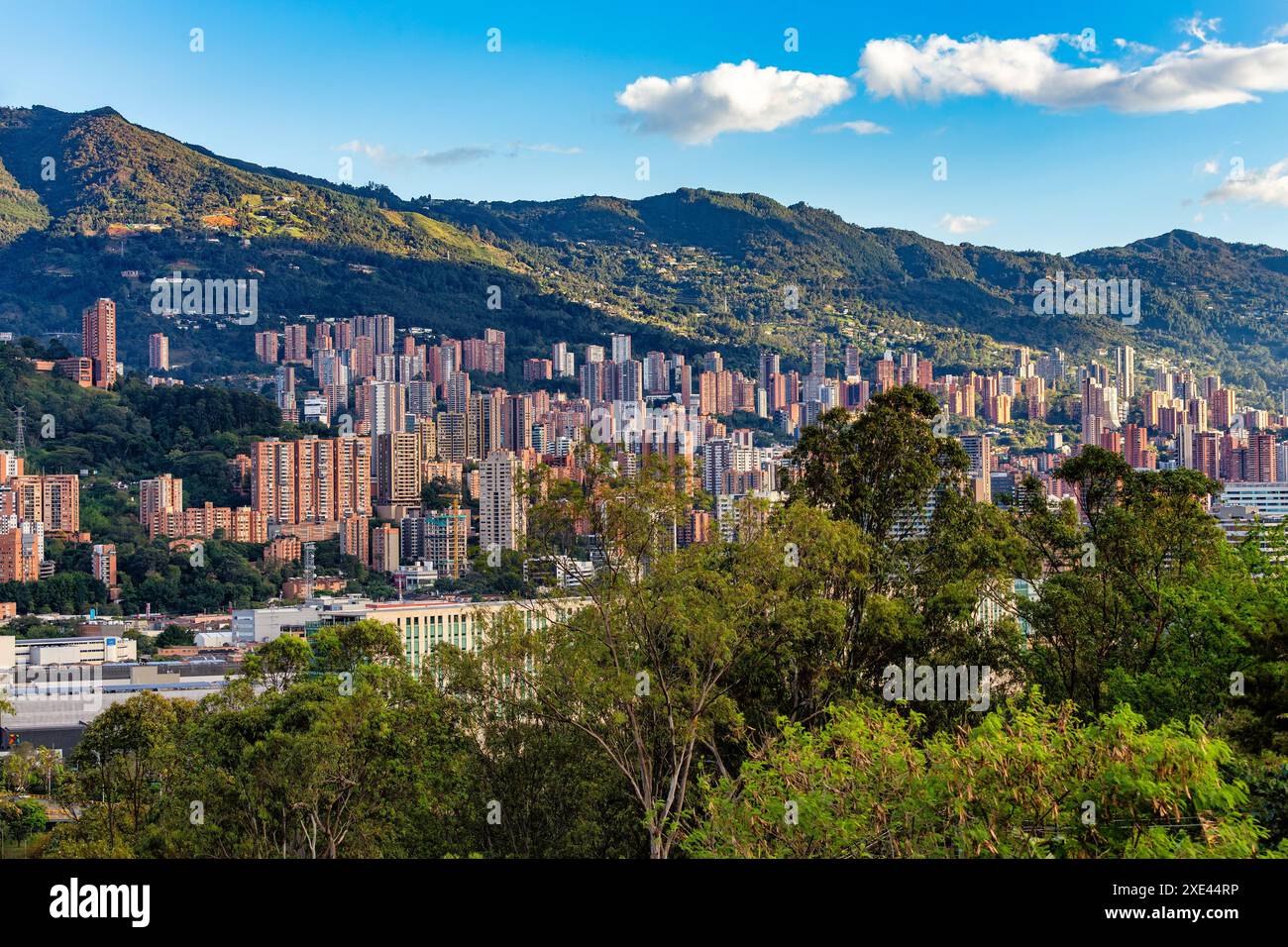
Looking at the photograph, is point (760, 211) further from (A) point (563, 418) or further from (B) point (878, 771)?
(B) point (878, 771)

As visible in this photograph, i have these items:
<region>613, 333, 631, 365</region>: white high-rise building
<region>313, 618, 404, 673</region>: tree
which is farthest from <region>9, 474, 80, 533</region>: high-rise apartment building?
<region>613, 333, 631, 365</region>: white high-rise building

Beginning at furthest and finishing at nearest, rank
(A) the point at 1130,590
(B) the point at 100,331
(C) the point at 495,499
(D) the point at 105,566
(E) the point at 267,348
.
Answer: (E) the point at 267,348, (B) the point at 100,331, (C) the point at 495,499, (D) the point at 105,566, (A) the point at 1130,590

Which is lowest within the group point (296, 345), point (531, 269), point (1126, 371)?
point (1126, 371)

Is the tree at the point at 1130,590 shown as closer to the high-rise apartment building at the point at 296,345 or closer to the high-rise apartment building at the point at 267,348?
the high-rise apartment building at the point at 296,345

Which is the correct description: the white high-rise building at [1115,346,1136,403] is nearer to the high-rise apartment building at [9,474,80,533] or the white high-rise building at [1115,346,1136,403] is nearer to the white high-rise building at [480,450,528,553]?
the white high-rise building at [480,450,528,553]

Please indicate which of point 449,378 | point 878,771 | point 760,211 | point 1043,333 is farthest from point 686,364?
point 878,771

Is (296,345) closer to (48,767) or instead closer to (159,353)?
(159,353)

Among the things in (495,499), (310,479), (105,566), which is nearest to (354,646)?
(105,566)
